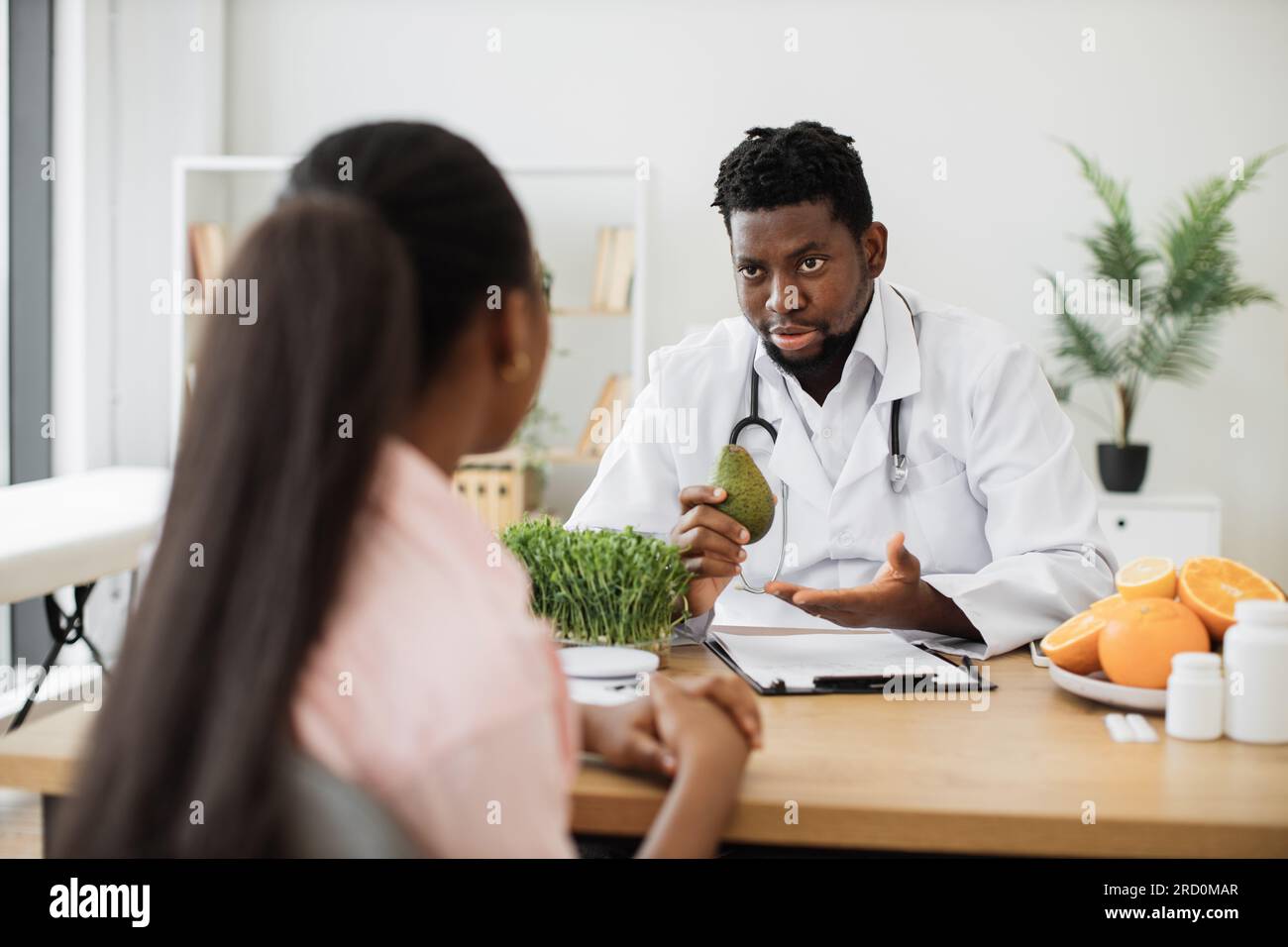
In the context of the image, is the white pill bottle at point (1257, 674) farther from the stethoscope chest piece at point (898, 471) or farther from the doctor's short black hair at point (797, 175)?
the doctor's short black hair at point (797, 175)

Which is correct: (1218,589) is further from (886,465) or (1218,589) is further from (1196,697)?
(886,465)

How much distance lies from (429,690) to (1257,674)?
931 mm

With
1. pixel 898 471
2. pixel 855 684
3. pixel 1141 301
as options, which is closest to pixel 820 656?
pixel 855 684

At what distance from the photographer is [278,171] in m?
4.47

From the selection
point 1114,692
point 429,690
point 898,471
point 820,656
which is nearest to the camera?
point 429,690

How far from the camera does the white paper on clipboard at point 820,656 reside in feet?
4.73

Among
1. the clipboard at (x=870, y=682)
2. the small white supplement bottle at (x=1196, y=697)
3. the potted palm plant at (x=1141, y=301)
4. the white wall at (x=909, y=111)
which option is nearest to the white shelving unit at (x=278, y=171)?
the white wall at (x=909, y=111)

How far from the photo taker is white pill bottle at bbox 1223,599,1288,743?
1.22 m

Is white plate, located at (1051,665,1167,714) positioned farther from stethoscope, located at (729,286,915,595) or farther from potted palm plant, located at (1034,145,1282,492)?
potted palm plant, located at (1034,145,1282,492)

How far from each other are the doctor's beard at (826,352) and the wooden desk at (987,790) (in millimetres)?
1004

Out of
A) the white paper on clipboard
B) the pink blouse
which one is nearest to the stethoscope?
the white paper on clipboard

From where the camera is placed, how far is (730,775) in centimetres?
104
